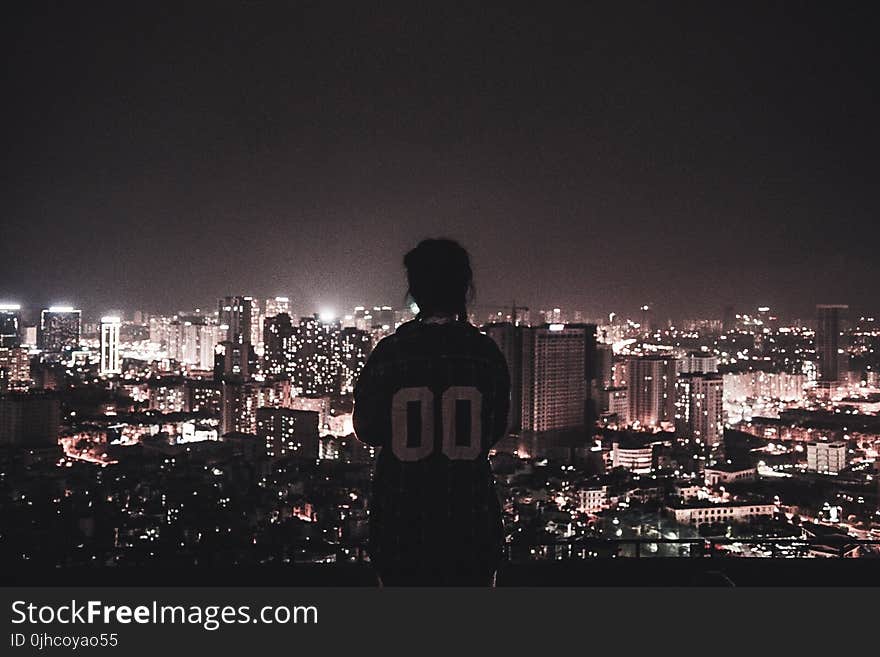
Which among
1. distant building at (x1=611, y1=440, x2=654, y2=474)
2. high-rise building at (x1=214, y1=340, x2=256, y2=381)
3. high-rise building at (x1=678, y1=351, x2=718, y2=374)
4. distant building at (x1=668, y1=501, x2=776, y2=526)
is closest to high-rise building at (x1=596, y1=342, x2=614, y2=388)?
high-rise building at (x1=678, y1=351, x2=718, y2=374)

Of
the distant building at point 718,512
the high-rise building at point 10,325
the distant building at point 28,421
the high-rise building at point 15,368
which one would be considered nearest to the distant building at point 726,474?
the distant building at point 718,512

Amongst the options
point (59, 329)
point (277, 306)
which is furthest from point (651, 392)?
point (59, 329)

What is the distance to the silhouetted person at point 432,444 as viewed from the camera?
98 cm

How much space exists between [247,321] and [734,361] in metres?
12.0

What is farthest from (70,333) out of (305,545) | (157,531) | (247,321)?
(305,545)

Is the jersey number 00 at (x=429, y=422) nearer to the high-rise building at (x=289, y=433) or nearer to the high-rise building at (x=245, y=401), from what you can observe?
the high-rise building at (x=289, y=433)

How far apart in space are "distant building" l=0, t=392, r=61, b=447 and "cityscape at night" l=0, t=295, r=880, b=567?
0.03 m

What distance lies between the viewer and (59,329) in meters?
18.1

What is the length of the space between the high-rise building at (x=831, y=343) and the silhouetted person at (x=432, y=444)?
1394 centimetres

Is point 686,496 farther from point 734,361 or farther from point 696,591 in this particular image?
point 734,361

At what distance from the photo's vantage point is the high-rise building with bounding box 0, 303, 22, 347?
50.3 feet

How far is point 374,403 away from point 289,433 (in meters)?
11.6

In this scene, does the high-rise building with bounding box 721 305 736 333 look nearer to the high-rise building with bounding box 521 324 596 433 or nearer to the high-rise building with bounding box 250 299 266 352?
the high-rise building with bounding box 521 324 596 433

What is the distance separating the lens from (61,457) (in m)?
10.0
